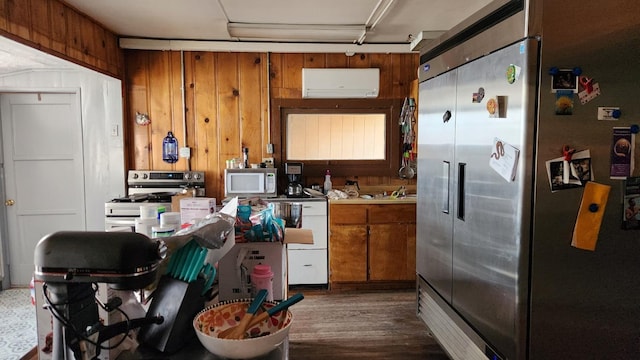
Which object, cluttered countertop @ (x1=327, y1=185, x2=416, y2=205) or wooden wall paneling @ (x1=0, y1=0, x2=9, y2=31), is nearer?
wooden wall paneling @ (x1=0, y1=0, x2=9, y2=31)

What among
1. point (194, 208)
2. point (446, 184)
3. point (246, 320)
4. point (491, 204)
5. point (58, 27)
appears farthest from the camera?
point (58, 27)

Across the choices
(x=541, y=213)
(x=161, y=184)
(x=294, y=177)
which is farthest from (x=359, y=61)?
(x=541, y=213)

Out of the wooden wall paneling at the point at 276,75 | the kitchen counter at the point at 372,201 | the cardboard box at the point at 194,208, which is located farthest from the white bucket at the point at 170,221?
the wooden wall paneling at the point at 276,75

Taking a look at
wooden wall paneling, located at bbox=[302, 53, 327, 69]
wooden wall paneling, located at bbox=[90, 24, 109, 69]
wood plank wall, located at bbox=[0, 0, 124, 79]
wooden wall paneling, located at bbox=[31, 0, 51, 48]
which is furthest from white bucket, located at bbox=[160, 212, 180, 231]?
wooden wall paneling, located at bbox=[302, 53, 327, 69]

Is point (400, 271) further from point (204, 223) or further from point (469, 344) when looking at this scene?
point (204, 223)

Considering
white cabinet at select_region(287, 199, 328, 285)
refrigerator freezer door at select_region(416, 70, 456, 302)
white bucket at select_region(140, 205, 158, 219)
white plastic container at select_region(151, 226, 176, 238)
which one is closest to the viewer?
white plastic container at select_region(151, 226, 176, 238)

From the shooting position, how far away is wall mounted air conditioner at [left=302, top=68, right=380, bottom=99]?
404 cm

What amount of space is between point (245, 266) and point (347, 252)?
2.44 m

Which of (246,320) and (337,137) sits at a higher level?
(337,137)

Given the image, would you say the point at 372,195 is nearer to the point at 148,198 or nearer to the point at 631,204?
the point at 148,198

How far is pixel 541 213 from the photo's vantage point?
1.54 metres

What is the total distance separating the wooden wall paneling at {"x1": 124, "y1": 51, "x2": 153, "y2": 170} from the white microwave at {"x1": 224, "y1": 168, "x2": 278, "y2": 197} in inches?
37.7

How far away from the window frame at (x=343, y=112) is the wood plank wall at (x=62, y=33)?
5.36ft

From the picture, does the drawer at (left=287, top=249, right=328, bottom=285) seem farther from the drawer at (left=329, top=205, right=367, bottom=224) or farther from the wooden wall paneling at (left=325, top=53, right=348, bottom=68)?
the wooden wall paneling at (left=325, top=53, right=348, bottom=68)
